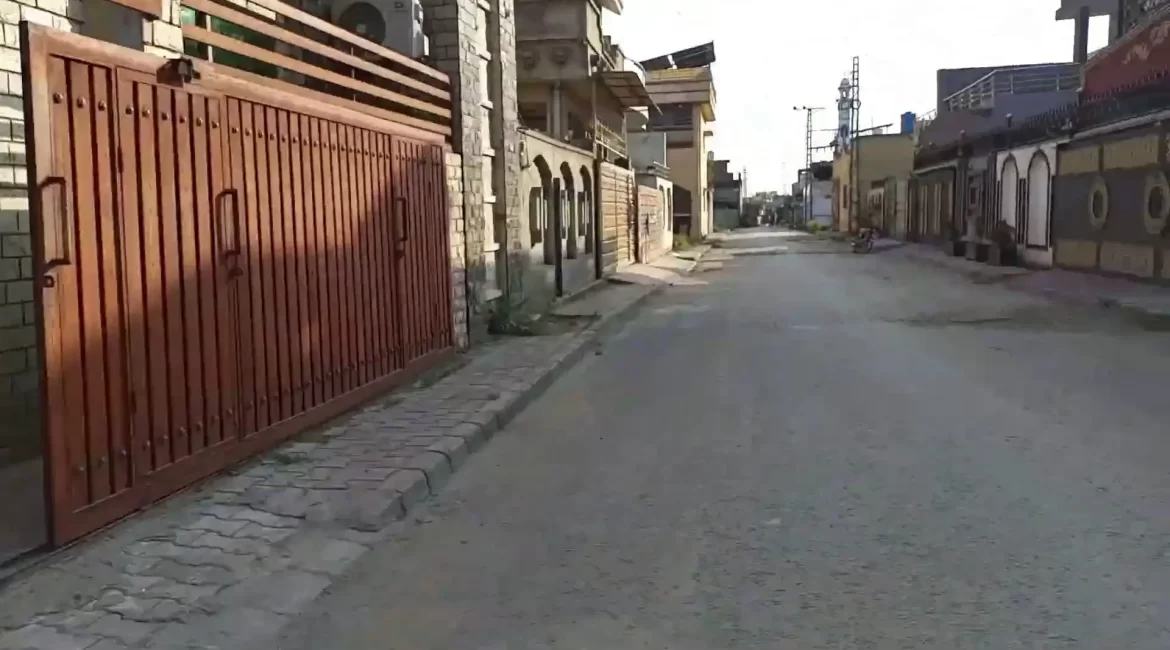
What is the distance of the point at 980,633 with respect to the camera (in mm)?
3992

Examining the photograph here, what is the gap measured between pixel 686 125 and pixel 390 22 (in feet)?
165

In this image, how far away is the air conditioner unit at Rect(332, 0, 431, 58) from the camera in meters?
10.4

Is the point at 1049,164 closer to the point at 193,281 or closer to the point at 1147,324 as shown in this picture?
the point at 1147,324

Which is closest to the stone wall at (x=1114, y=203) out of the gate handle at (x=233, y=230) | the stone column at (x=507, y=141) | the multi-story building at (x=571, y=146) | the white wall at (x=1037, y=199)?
the white wall at (x=1037, y=199)

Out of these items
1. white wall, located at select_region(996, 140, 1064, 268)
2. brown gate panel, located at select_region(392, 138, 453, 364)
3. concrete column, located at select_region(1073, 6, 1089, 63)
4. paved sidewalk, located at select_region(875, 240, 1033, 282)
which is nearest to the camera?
brown gate panel, located at select_region(392, 138, 453, 364)

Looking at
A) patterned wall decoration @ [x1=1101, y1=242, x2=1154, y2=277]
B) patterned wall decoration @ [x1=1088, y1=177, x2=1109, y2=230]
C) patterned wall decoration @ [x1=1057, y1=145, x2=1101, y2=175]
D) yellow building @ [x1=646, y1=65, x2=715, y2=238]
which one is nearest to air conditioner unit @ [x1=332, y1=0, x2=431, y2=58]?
patterned wall decoration @ [x1=1101, y1=242, x2=1154, y2=277]

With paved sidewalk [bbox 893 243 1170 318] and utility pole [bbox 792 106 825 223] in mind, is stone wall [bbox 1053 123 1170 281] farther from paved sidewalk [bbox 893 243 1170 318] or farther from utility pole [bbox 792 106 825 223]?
utility pole [bbox 792 106 825 223]

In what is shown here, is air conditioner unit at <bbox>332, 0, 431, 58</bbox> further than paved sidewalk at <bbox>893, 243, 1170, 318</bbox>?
No

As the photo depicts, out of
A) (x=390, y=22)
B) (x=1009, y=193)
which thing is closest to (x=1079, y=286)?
(x=1009, y=193)

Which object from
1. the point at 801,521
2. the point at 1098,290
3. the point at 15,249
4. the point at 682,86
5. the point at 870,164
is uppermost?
the point at 682,86

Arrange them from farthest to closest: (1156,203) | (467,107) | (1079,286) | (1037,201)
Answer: (1037,201) < (1079,286) < (1156,203) < (467,107)

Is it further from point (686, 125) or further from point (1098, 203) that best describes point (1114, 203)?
point (686, 125)

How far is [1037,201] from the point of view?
2620 centimetres

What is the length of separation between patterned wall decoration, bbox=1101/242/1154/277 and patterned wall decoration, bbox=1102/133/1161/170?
148cm
